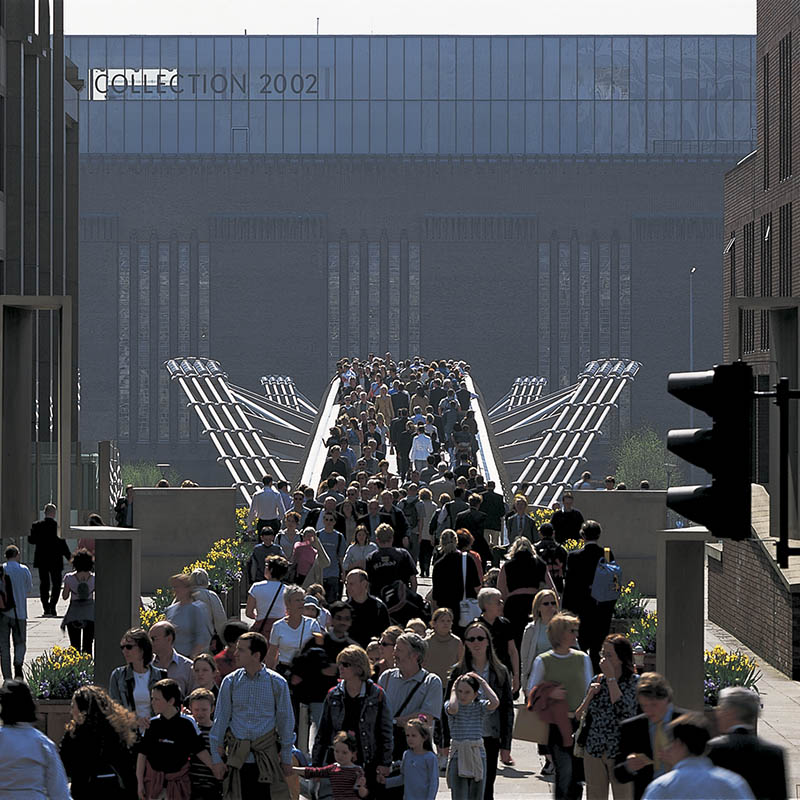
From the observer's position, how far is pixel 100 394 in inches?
3219

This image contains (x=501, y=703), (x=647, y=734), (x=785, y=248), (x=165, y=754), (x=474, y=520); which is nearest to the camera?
(x=647, y=734)

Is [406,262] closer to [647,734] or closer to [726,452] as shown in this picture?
[647,734]

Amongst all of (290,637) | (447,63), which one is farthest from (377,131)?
(290,637)

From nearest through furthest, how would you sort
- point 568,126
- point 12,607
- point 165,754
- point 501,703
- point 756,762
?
point 756,762 → point 165,754 → point 501,703 → point 12,607 → point 568,126

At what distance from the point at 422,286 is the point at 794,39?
5633 centimetres

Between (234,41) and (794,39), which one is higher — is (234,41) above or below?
above

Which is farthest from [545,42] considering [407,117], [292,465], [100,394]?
[292,465]

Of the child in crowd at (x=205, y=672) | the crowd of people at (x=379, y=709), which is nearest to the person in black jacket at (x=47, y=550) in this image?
the crowd of people at (x=379, y=709)

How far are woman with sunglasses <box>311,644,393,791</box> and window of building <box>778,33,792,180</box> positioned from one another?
57.2 ft

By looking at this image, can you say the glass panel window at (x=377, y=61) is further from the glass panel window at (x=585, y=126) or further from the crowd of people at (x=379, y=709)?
the crowd of people at (x=379, y=709)

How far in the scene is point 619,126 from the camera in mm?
84812

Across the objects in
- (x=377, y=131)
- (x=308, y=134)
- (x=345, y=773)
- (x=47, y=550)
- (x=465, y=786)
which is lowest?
(x=465, y=786)

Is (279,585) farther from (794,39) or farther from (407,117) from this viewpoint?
(407,117)

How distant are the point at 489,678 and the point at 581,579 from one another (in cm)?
443
